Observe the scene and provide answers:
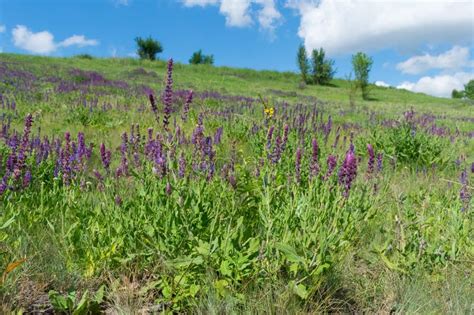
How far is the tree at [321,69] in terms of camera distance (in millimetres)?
56719

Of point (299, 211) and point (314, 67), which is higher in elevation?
point (314, 67)

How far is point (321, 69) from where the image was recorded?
188 feet

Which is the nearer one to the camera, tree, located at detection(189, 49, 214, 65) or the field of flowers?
the field of flowers

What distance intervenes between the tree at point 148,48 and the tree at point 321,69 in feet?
83.2

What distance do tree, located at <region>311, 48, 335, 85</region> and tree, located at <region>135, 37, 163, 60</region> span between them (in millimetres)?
25352

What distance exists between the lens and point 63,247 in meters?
2.67

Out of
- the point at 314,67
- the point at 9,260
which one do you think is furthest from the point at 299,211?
the point at 314,67

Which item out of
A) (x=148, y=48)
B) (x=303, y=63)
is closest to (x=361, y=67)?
(x=303, y=63)

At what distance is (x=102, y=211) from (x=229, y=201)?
3.29 feet

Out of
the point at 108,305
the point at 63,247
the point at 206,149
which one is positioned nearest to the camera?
the point at 108,305

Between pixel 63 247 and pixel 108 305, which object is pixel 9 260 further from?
pixel 108 305

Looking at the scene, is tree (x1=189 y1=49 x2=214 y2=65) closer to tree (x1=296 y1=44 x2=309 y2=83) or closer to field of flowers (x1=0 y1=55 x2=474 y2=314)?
tree (x1=296 y1=44 x2=309 y2=83)

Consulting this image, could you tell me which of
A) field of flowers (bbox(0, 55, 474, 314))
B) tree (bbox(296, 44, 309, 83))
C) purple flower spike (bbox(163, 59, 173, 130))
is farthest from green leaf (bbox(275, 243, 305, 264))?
tree (bbox(296, 44, 309, 83))

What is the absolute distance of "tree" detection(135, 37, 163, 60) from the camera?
61.5 metres
